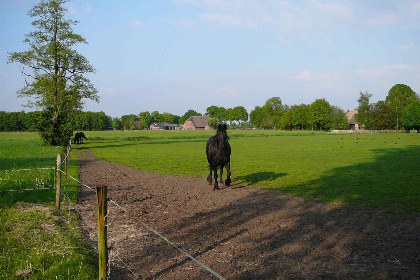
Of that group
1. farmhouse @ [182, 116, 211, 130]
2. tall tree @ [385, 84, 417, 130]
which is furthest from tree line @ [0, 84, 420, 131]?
farmhouse @ [182, 116, 211, 130]

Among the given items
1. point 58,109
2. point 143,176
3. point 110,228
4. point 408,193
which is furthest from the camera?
point 58,109

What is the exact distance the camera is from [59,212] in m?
9.64

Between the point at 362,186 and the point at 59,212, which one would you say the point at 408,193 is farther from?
the point at 59,212

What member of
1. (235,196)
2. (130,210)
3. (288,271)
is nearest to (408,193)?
(235,196)

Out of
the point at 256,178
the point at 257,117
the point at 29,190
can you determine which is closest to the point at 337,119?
the point at 257,117

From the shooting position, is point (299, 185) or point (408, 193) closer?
point (408, 193)

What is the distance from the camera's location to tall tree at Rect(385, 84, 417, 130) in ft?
339

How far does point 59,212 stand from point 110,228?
92.4 inches

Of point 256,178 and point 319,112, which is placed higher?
point 319,112

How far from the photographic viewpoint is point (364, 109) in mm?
115375

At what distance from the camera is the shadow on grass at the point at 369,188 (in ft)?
35.3

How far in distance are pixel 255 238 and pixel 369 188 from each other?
8.02 m

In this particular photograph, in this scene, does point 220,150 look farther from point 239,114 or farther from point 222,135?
point 239,114

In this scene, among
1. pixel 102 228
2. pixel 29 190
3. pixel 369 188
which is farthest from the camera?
pixel 369 188
